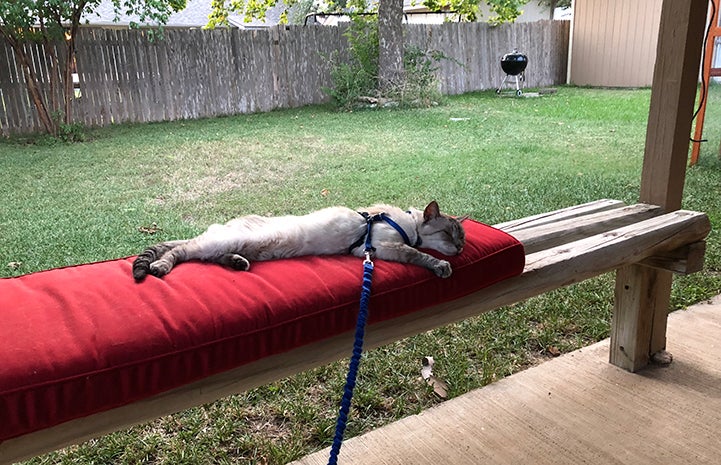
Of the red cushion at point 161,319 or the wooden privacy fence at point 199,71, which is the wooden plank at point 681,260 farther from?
the wooden privacy fence at point 199,71

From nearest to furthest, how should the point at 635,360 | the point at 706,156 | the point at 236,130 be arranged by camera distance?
the point at 635,360
the point at 706,156
the point at 236,130

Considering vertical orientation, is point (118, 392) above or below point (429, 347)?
above

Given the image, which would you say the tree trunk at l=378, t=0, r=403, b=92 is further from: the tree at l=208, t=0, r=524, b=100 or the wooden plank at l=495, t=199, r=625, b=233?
the wooden plank at l=495, t=199, r=625, b=233

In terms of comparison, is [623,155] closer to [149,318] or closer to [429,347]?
[429,347]

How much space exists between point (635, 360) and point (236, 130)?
6890mm

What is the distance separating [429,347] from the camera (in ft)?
9.70

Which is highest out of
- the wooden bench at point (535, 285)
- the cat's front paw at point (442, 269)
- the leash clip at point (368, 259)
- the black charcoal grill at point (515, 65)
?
the black charcoal grill at point (515, 65)

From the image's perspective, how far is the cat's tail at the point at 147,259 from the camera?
1.75m

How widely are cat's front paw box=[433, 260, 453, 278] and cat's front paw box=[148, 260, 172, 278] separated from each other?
2.80ft

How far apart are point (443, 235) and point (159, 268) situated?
0.96 m

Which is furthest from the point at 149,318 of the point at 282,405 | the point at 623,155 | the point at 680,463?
the point at 623,155

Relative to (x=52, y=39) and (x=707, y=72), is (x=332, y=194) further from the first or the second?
(x=52, y=39)

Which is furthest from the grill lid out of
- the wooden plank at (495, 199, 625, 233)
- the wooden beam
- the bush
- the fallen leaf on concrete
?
the fallen leaf on concrete

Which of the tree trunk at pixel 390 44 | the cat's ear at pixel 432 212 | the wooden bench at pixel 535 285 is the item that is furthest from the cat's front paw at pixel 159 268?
the tree trunk at pixel 390 44
